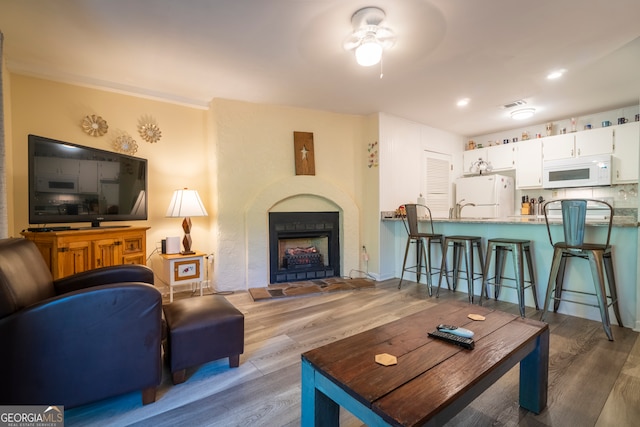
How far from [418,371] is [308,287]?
2.64 meters

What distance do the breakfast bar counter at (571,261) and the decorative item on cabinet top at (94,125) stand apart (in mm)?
3569

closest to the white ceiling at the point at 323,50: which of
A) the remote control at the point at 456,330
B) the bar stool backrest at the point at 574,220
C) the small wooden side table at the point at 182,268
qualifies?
the bar stool backrest at the point at 574,220

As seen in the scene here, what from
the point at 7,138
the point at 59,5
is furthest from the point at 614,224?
the point at 7,138

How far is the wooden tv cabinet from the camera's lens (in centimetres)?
224

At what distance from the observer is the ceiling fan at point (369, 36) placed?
6.42 feet

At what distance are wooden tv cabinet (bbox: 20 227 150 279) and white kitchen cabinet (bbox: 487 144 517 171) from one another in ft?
18.1

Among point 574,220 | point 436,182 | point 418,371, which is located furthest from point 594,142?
point 418,371

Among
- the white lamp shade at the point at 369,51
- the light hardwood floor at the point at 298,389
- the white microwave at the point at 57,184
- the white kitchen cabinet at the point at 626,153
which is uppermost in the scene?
the white lamp shade at the point at 369,51

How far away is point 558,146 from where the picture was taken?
4.32m

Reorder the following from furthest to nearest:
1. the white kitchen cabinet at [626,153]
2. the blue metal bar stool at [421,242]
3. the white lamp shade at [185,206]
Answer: the white kitchen cabinet at [626,153] → the blue metal bar stool at [421,242] → the white lamp shade at [185,206]

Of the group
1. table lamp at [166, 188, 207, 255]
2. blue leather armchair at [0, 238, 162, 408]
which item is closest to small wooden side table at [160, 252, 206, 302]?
table lamp at [166, 188, 207, 255]

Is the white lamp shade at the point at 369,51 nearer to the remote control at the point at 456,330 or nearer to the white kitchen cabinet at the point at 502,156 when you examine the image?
the remote control at the point at 456,330

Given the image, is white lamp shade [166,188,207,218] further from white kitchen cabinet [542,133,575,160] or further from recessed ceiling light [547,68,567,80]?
white kitchen cabinet [542,133,575,160]

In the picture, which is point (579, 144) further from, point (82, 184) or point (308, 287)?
point (82, 184)
